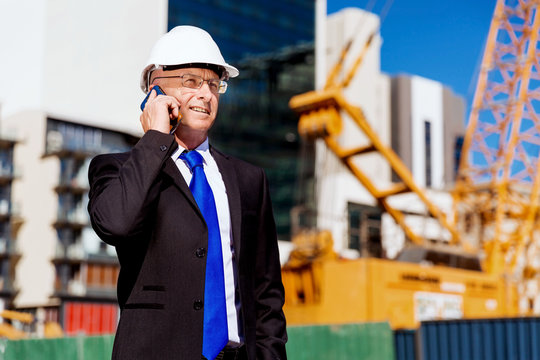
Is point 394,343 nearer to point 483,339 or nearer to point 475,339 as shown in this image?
point 475,339

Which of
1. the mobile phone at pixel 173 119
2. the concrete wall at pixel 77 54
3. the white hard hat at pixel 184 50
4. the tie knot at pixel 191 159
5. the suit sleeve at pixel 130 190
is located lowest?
the suit sleeve at pixel 130 190

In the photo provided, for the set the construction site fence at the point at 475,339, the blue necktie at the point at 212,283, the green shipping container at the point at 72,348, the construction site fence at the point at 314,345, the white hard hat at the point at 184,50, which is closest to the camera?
the blue necktie at the point at 212,283

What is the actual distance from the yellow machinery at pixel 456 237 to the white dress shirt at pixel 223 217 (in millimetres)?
20393

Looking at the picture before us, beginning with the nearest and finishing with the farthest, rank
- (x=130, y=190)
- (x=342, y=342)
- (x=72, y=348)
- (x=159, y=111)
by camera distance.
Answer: (x=130, y=190) → (x=159, y=111) → (x=72, y=348) → (x=342, y=342)

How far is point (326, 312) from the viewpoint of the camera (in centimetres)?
2392

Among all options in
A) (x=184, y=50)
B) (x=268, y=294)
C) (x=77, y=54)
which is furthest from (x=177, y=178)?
(x=77, y=54)

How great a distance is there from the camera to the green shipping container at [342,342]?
13.8 meters

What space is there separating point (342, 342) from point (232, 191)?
11.6 m

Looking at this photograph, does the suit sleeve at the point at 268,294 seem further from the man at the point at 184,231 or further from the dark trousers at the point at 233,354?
the dark trousers at the point at 233,354

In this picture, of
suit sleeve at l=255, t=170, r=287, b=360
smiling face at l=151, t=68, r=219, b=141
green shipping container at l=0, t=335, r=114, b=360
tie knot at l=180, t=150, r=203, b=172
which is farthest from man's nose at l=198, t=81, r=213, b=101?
green shipping container at l=0, t=335, r=114, b=360

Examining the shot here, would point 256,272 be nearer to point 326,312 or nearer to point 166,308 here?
point 166,308

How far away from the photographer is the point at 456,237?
34.2 m

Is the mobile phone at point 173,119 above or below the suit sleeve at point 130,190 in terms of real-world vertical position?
above

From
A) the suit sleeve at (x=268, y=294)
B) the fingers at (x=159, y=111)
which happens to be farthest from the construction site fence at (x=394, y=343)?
the fingers at (x=159, y=111)
